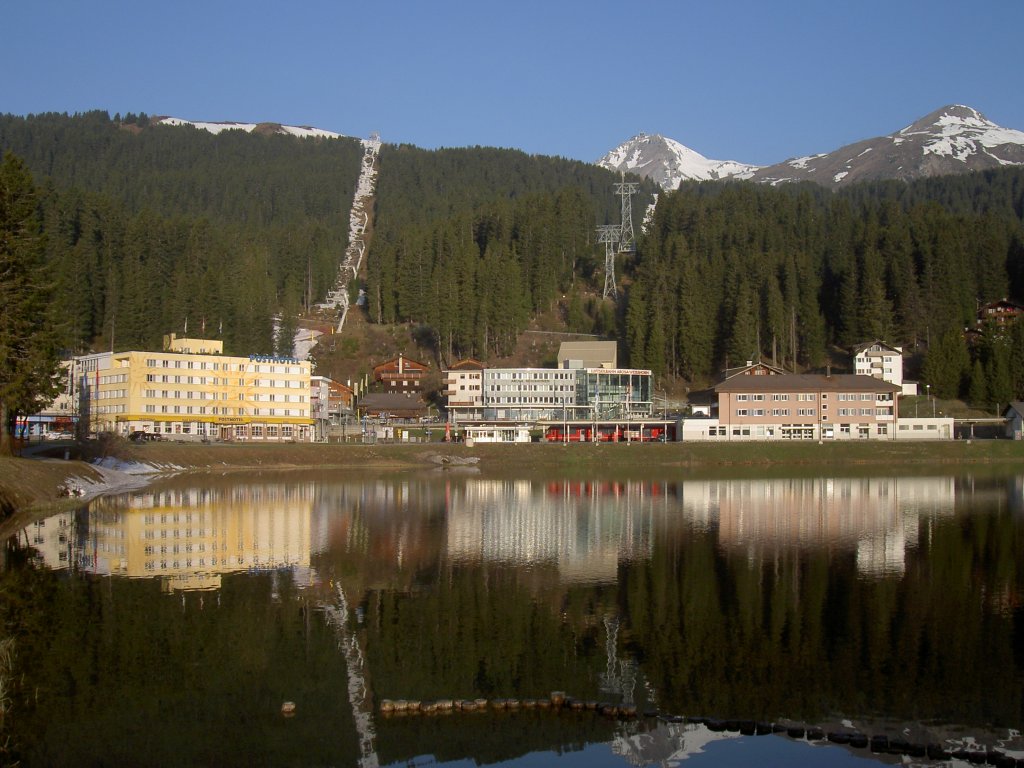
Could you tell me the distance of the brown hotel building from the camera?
3479 inches

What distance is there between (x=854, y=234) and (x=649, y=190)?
7817 cm

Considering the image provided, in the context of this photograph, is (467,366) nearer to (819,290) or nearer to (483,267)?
(483,267)

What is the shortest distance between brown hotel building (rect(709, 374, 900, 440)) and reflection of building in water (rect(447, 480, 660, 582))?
28.4 meters

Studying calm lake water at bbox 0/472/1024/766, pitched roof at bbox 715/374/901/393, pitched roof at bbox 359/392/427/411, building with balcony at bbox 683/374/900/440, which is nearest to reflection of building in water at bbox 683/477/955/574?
calm lake water at bbox 0/472/1024/766

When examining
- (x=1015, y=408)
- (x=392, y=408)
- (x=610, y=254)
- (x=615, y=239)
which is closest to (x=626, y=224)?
(x=610, y=254)

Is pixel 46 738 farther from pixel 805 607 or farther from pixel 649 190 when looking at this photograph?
pixel 649 190

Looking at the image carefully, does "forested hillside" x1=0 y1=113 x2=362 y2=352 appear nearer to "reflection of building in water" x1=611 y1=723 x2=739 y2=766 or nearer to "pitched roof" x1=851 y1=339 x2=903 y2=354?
"reflection of building in water" x1=611 y1=723 x2=739 y2=766

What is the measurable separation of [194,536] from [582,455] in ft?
→ 151

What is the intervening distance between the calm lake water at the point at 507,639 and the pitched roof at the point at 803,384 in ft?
150

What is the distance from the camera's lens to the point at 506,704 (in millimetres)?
16844

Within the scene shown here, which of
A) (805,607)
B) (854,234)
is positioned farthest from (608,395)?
(805,607)

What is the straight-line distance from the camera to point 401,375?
352 ft

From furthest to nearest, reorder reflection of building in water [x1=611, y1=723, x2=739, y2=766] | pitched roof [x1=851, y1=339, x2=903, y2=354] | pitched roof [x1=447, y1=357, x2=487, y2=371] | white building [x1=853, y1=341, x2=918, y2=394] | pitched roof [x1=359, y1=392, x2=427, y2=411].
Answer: pitched roof [x1=447, y1=357, x2=487, y2=371]
pitched roof [x1=359, y1=392, x2=427, y2=411]
pitched roof [x1=851, y1=339, x2=903, y2=354]
white building [x1=853, y1=341, x2=918, y2=394]
reflection of building in water [x1=611, y1=723, x2=739, y2=766]

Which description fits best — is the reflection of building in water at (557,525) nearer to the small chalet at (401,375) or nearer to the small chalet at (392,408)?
the small chalet at (392,408)
